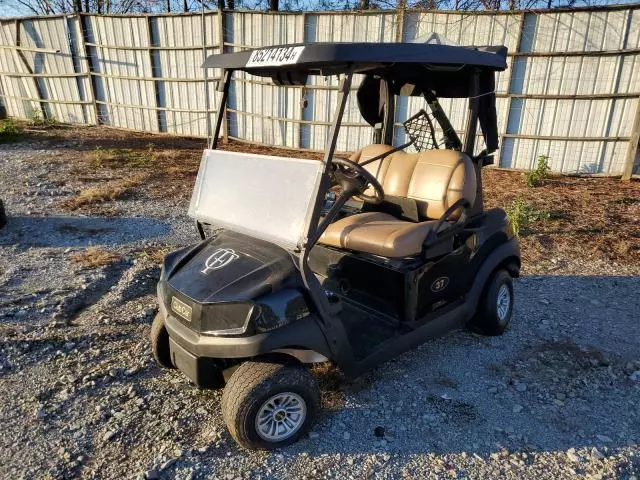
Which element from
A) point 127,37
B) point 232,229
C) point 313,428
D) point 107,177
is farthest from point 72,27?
point 313,428

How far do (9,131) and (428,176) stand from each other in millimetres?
11660

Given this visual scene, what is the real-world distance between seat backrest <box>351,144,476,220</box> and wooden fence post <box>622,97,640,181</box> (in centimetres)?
587

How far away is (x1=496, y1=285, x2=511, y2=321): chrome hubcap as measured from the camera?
3.68 meters

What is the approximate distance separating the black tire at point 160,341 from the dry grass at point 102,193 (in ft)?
14.3

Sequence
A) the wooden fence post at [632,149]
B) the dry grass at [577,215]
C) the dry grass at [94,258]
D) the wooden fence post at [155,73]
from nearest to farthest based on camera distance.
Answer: the dry grass at [94,258]
the dry grass at [577,215]
the wooden fence post at [632,149]
the wooden fence post at [155,73]

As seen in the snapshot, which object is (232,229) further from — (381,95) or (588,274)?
(588,274)

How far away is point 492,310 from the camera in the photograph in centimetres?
356

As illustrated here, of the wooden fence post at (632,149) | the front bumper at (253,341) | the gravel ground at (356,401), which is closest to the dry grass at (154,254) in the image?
the gravel ground at (356,401)

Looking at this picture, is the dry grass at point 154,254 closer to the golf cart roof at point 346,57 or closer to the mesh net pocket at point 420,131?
the golf cart roof at point 346,57

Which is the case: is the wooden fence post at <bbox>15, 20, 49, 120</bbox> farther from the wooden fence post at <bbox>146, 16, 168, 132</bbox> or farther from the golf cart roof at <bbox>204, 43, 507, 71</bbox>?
the golf cart roof at <bbox>204, 43, 507, 71</bbox>

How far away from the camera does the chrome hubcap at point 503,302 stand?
368 centimetres

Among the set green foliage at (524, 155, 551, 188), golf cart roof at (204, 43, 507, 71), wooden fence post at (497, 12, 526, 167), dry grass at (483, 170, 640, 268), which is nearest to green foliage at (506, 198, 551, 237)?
dry grass at (483, 170, 640, 268)

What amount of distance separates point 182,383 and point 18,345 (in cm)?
125

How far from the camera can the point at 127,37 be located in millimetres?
11750
